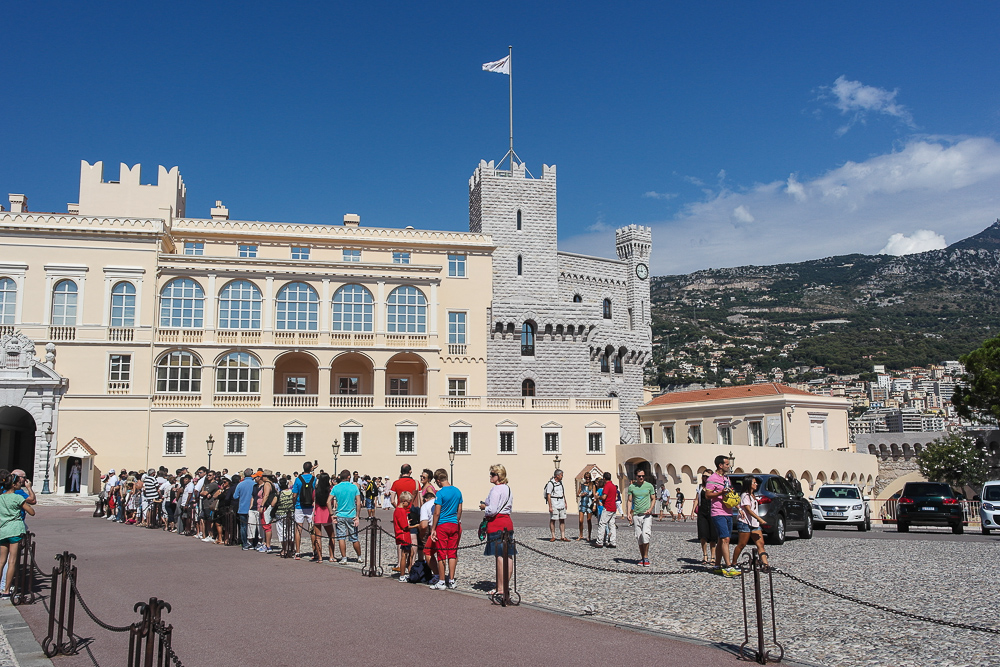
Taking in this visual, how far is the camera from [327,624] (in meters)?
9.78

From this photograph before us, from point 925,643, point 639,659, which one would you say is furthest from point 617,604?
point 925,643

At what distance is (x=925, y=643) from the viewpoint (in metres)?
8.78

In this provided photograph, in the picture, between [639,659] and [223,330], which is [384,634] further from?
[223,330]

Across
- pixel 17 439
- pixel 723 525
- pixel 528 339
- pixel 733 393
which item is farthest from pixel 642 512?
pixel 733 393

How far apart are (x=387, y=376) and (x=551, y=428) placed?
968cm

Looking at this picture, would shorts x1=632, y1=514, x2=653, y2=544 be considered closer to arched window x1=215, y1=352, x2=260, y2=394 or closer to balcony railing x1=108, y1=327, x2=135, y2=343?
arched window x1=215, y1=352, x2=260, y2=394

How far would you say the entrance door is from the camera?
3953cm

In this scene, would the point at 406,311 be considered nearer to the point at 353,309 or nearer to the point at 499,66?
the point at 353,309

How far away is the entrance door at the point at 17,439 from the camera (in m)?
39.5

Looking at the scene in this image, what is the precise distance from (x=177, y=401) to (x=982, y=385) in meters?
46.7

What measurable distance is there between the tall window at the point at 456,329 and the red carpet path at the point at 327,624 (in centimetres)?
3221

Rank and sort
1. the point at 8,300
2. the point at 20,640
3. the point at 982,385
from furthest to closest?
the point at 982,385, the point at 8,300, the point at 20,640

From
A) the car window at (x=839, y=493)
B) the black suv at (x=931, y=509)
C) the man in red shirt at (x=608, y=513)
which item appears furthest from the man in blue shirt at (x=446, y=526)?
the black suv at (x=931, y=509)

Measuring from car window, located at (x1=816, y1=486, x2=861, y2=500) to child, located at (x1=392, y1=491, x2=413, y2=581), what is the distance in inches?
710
